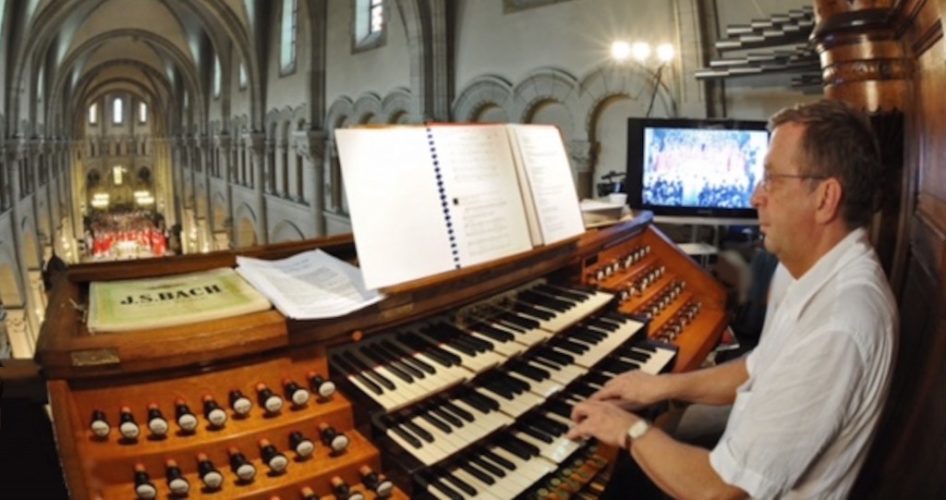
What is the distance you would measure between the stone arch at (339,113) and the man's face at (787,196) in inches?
474

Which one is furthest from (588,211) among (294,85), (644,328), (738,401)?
(294,85)

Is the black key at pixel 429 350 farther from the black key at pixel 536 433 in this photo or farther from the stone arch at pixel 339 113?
the stone arch at pixel 339 113

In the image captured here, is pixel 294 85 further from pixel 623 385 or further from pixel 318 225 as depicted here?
pixel 623 385

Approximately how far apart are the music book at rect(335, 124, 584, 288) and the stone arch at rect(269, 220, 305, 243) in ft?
43.7

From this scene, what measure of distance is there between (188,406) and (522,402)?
107cm

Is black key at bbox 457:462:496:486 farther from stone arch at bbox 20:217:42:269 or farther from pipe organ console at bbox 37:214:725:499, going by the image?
stone arch at bbox 20:217:42:269

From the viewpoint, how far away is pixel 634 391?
2090 millimetres

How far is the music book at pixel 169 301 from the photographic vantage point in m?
1.55

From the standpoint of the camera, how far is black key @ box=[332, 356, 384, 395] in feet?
5.88

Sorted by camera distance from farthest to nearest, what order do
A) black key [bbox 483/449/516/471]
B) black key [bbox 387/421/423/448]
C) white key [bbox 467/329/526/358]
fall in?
white key [bbox 467/329/526/358] → black key [bbox 483/449/516/471] → black key [bbox 387/421/423/448]

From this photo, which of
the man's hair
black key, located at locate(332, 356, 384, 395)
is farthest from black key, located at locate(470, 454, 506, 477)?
the man's hair

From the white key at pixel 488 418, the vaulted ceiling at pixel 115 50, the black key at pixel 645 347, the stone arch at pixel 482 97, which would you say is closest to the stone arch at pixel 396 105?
the stone arch at pixel 482 97

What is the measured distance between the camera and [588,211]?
3.88 m

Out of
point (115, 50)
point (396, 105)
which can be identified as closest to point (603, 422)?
point (396, 105)
